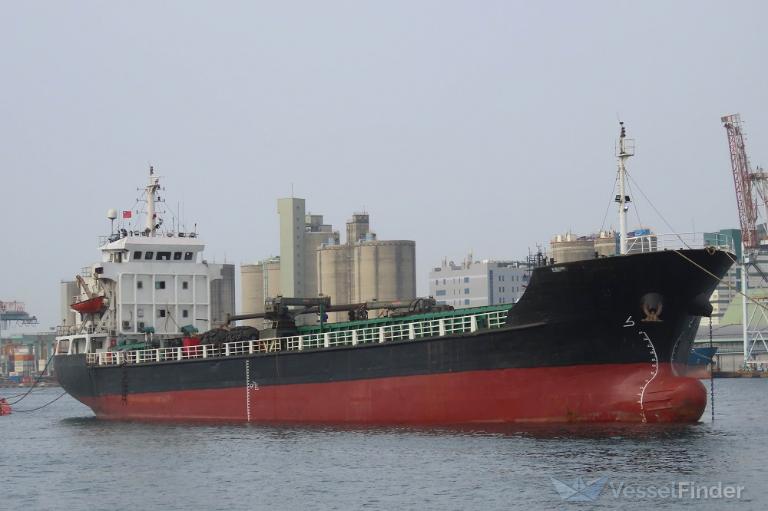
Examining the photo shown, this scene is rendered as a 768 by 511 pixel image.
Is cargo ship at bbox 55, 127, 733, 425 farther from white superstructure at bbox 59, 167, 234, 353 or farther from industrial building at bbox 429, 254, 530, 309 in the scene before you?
industrial building at bbox 429, 254, 530, 309

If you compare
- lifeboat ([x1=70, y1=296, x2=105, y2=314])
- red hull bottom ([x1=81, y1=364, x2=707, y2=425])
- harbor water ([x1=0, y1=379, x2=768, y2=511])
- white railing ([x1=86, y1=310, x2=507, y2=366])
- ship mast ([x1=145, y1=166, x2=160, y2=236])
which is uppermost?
ship mast ([x1=145, y1=166, x2=160, y2=236])

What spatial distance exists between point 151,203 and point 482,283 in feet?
313

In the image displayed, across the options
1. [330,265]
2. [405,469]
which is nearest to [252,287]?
[330,265]

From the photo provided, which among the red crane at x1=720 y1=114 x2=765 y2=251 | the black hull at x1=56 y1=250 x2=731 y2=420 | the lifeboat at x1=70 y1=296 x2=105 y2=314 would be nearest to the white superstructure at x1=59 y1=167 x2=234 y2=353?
the lifeboat at x1=70 y1=296 x2=105 y2=314

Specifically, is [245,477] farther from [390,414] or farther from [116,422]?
[116,422]

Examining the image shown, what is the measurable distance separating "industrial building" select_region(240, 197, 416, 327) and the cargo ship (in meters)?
81.8

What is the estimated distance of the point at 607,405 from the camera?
102 ft

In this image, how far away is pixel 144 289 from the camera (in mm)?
46562

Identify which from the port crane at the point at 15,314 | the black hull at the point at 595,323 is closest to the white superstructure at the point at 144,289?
the black hull at the point at 595,323

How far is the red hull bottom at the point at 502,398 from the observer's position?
30859 millimetres

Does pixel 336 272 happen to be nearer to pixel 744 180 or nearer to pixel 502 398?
pixel 744 180

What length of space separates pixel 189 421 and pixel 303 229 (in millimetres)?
100157

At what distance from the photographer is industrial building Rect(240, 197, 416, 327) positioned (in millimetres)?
126188

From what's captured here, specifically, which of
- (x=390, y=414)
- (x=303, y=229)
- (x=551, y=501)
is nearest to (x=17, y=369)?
(x=303, y=229)
